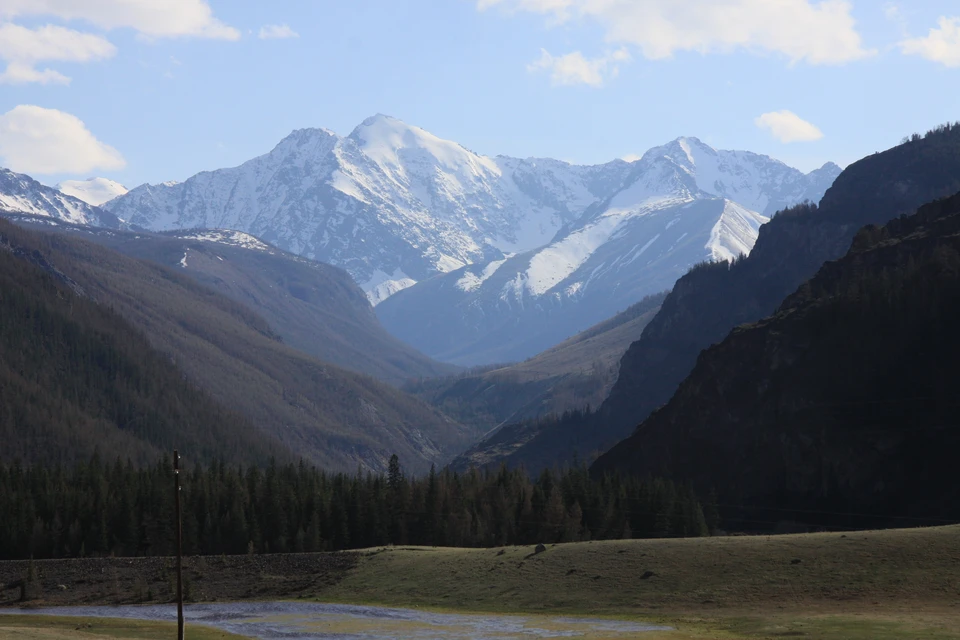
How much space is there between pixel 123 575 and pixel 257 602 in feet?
73.0

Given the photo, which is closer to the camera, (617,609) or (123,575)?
(617,609)

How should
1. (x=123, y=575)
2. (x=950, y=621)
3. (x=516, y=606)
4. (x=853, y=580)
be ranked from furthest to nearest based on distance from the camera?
(x=123, y=575)
(x=516, y=606)
(x=853, y=580)
(x=950, y=621)

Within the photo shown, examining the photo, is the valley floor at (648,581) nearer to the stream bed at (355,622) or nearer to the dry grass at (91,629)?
the stream bed at (355,622)

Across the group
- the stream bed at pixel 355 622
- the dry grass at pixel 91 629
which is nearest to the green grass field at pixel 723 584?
the stream bed at pixel 355 622

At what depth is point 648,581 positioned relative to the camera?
4658 inches

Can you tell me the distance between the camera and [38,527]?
19388cm

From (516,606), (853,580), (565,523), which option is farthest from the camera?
(565,523)

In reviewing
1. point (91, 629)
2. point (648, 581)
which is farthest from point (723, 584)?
point (91, 629)

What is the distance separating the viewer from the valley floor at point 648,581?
3932 inches

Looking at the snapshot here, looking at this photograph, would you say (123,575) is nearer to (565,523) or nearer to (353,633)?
(353,633)

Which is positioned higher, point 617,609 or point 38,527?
point 38,527

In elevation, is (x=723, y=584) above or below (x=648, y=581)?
below

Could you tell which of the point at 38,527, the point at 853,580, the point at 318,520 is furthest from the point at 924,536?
the point at 38,527

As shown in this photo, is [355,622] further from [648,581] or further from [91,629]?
[648,581]
